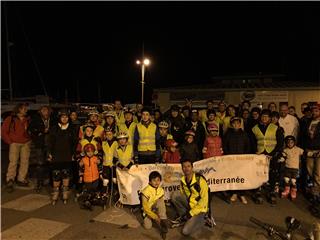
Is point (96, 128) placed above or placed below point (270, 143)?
above

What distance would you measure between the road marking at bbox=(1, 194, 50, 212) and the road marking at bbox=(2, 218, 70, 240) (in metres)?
0.70

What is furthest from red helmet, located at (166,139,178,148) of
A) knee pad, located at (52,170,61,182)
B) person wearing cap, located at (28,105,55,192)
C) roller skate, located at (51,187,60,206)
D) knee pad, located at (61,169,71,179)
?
person wearing cap, located at (28,105,55,192)

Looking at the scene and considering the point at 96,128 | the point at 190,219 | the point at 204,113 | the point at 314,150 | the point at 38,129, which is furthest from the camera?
the point at 204,113

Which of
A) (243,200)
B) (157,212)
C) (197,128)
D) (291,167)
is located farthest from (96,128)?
(291,167)

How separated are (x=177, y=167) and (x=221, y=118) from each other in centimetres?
219

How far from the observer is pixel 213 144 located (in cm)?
690

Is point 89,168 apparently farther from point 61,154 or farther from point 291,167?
point 291,167

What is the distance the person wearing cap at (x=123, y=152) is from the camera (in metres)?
6.54

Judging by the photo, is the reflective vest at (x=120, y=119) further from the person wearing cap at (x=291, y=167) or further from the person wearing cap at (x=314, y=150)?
the person wearing cap at (x=314, y=150)

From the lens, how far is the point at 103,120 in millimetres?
8031

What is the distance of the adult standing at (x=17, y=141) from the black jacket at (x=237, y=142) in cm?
477

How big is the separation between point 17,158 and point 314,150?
680 centimetres

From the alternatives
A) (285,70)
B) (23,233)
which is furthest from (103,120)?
(285,70)

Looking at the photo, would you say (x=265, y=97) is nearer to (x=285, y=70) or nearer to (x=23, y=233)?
(x=23, y=233)
